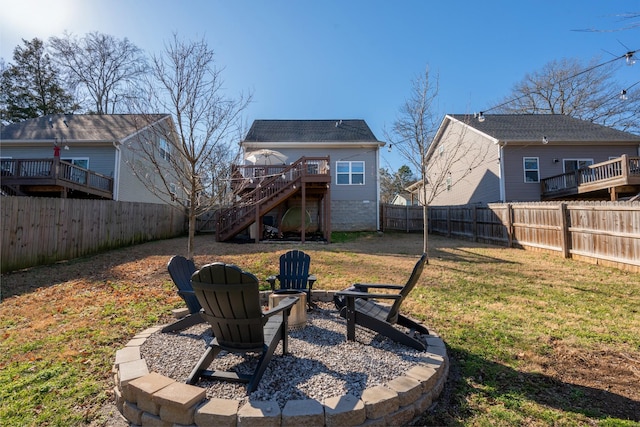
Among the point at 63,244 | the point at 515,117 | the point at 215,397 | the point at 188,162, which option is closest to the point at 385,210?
the point at 515,117

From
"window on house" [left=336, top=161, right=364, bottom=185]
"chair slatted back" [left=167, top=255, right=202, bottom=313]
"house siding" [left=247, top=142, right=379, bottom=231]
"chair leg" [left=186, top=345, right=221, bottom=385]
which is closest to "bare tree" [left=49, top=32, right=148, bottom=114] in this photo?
"house siding" [left=247, top=142, right=379, bottom=231]

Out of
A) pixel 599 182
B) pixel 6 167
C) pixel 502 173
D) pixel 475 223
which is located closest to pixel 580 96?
pixel 502 173

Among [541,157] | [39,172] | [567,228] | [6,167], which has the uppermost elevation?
[541,157]

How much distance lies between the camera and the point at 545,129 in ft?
54.3

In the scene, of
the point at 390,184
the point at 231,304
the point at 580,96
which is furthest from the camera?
the point at 390,184

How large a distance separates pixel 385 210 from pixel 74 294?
1539cm

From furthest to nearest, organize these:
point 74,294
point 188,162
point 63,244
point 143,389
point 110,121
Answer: point 110,121 → point 63,244 → point 188,162 → point 74,294 → point 143,389

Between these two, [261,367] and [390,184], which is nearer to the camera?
[261,367]

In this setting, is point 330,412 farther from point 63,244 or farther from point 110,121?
point 110,121

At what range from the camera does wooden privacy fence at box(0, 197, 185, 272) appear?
7.17 m

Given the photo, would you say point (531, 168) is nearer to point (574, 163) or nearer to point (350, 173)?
point (574, 163)

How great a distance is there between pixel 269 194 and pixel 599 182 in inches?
574

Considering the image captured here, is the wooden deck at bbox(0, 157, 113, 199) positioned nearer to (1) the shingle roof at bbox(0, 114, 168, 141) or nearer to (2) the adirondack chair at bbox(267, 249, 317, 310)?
(1) the shingle roof at bbox(0, 114, 168, 141)

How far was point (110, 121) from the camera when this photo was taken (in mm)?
16922
